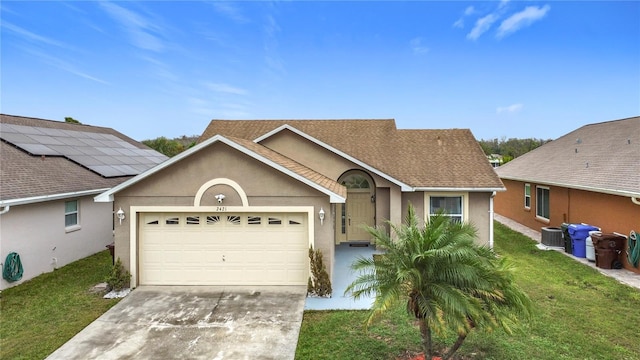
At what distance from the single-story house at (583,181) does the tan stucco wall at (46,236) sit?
60.9ft

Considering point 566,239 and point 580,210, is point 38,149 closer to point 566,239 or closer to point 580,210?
point 566,239

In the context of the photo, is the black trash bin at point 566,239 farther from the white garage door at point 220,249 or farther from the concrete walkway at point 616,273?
the white garage door at point 220,249

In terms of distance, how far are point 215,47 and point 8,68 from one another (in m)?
14.8

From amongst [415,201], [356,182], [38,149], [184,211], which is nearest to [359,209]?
[356,182]

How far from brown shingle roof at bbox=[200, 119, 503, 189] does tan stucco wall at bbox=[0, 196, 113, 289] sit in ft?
21.2

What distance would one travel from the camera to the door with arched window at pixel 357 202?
14266mm

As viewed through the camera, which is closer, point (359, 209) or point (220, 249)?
point (220, 249)

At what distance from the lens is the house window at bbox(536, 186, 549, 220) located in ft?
56.1

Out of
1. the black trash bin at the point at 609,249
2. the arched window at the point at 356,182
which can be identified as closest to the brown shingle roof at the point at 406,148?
the arched window at the point at 356,182

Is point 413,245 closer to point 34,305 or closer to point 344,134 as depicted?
point 34,305

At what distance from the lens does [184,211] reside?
9.71 m

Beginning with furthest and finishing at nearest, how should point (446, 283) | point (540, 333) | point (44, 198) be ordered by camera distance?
point (44, 198) < point (540, 333) < point (446, 283)

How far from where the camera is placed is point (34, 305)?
8.88 meters

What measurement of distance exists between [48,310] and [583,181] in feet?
59.8
